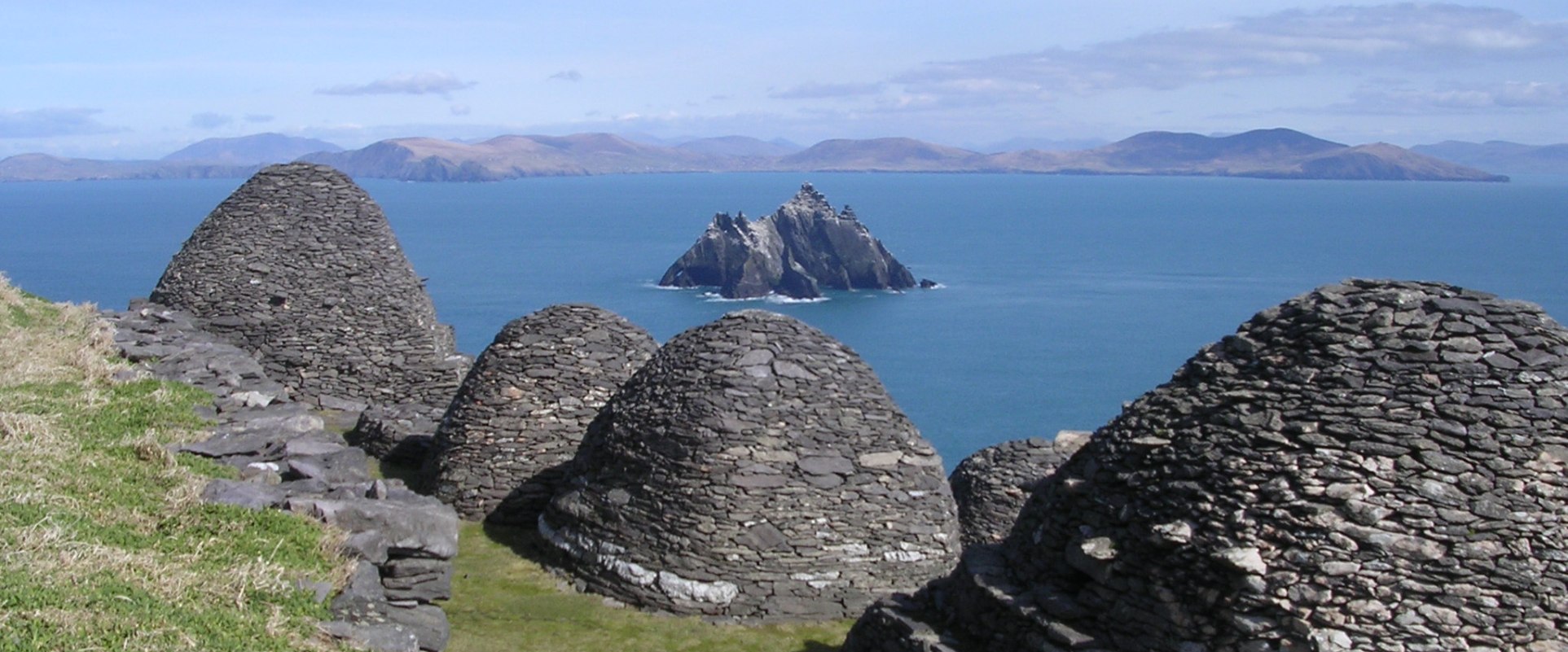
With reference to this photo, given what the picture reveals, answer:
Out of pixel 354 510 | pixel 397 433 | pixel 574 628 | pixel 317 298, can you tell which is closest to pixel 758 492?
pixel 574 628

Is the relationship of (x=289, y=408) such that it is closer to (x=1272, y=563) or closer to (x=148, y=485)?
(x=148, y=485)

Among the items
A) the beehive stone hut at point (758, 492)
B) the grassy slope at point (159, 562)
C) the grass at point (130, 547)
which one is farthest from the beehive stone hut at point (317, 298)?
the grass at point (130, 547)

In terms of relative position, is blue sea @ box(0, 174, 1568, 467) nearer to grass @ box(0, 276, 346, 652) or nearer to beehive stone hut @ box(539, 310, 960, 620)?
beehive stone hut @ box(539, 310, 960, 620)

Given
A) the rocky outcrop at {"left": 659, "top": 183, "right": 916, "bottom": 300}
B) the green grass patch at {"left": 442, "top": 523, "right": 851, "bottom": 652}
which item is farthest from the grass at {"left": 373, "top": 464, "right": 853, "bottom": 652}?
the rocky outcrop at {"left": 659, "top": 183, "right": 916, "bottom": 300}

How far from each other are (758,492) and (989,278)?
11766 centimetres

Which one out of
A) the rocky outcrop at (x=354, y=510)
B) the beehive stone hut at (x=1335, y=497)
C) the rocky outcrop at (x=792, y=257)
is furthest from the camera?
the rocky outcrop at (x=792, y=257)

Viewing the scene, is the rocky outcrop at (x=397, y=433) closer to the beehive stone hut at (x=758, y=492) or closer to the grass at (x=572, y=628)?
the grass at (x=572, y=628)

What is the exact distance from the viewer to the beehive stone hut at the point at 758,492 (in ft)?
49.1

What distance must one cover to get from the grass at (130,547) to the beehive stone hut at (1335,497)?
19.4 ft

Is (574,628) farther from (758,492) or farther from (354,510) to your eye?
(354,510)

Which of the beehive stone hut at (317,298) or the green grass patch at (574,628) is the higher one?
the beehive stone hut at (317,298)

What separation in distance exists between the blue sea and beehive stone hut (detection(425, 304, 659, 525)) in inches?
1877

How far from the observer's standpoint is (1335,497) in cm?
941

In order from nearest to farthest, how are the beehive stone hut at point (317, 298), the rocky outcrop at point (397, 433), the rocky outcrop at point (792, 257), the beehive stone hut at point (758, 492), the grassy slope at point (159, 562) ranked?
the grassy slope at point (159, 562) < the beehive stone hut at point (758, 492) < the rocky outcrop at point (397, 433) < the beehive stone hut at point (317, 298) < the rocky outcrop at point (792, 257)
